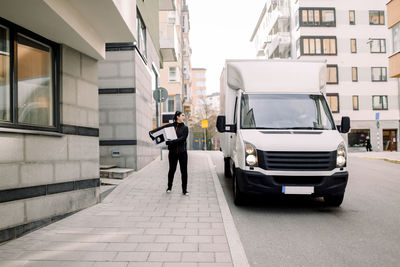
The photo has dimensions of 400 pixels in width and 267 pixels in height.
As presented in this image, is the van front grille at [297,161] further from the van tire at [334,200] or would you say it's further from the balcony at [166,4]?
the balcony at [166,4]

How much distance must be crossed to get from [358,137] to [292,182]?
1325 inches

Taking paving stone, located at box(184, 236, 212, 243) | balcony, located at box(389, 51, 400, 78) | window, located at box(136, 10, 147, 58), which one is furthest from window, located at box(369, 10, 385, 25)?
paving stone, located at box(184, 236, 212, 243)

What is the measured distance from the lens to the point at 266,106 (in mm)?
6988

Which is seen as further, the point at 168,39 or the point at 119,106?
the point at 168,39

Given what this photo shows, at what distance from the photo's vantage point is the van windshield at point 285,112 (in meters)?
6.73

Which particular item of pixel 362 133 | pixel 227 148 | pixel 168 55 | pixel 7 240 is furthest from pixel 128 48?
pixel 362 133

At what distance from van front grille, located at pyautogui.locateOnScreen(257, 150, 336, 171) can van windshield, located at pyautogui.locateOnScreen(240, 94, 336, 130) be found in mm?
883

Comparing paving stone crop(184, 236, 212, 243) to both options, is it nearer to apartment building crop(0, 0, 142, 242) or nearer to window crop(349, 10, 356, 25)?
apartment building crop(0, 0, 142, 242)

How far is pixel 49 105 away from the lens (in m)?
5.75

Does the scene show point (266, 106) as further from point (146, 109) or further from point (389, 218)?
point (146, 109)

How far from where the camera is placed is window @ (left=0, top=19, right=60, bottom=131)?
4.73 meters

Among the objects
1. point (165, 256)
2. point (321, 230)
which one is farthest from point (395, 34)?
point (165, 256)

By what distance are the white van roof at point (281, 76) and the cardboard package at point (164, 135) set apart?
181 cm

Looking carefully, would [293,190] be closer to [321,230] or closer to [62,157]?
[321,230]
